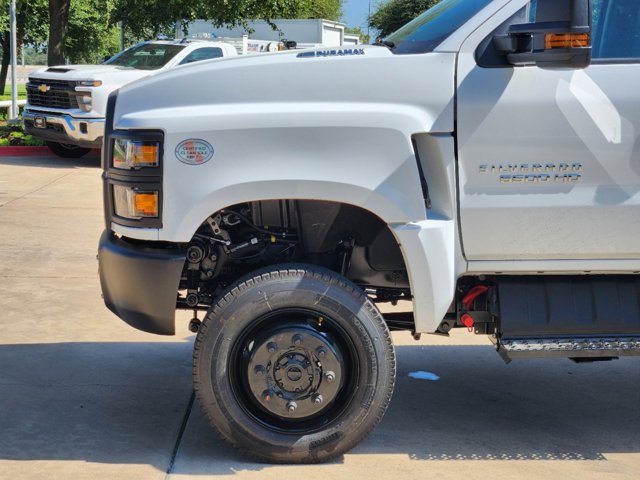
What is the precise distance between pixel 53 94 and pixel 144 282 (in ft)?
40.5

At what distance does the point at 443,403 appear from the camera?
540 cm

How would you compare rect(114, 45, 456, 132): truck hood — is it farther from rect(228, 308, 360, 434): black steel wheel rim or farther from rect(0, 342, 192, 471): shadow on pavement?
rect(0, 342, 192, 471): shadow on pavement

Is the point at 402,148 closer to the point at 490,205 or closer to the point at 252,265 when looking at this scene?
the point at 490,205

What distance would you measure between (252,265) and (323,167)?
691 mm

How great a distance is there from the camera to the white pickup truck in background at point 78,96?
1530 cm

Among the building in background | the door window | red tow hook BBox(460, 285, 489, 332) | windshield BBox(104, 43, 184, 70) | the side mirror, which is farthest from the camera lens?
the building in background

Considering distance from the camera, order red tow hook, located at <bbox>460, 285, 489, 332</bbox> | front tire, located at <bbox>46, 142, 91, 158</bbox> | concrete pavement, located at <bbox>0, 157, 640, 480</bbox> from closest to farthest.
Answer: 1. concrete pavement, located at <bbox>0, 157, 640, 480</bbox>
2. red tow hook, located at <bbox>460, 285, 489, 332</bbox>
3. front tire, located at <bbox>46, 142, 91, 158</bbox>

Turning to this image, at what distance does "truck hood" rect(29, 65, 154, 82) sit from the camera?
1552cm

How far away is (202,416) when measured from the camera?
16.6ft

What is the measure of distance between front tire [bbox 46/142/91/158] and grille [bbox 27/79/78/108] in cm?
74

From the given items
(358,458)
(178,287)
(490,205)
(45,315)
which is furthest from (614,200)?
(45,315)

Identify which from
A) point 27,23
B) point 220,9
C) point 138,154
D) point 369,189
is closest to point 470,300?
point 369,189

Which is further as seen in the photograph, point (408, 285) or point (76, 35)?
point (76, 35)

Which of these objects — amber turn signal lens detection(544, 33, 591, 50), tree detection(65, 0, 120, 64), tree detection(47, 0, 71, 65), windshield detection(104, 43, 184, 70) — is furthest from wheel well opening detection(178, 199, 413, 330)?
tree detection(65, 0, 120, 64)
